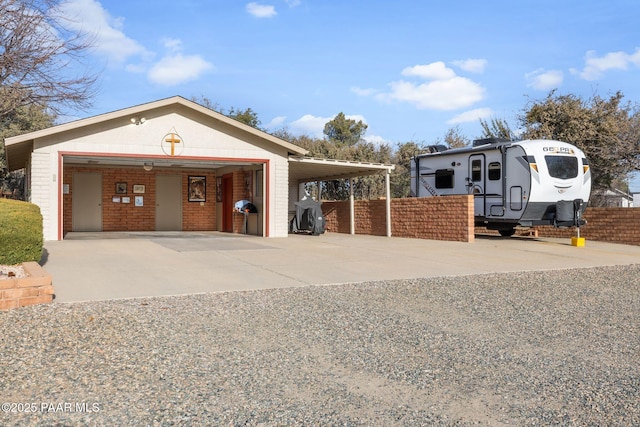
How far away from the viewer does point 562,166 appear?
16.0m

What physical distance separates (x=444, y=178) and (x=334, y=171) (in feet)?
14.8

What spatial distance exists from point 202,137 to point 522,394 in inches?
564

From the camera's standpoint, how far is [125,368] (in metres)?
4.31

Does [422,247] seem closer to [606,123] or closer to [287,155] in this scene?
[287,155]

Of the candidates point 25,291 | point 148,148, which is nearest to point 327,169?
point 148,148

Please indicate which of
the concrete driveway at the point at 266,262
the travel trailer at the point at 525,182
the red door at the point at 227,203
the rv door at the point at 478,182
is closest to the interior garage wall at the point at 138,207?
the red door at the point at 227,203

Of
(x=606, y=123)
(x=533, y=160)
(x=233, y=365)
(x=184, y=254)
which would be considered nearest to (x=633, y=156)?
(x=606, y=123)

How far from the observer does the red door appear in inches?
815

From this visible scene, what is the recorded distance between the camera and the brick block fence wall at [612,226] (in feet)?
55.3

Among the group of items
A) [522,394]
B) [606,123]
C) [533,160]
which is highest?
[606,123]

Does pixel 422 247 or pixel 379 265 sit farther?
pixel 422 247

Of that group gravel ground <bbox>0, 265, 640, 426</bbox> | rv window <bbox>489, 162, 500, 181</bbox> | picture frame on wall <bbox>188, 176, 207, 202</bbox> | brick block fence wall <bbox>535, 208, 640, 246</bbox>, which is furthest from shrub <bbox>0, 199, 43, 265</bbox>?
brick block fence wall <bbox>535, 208, 640, 246</bbox>

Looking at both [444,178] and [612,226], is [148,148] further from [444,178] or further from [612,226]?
[612,226]

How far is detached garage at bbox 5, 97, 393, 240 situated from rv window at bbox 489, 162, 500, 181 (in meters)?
3.84
